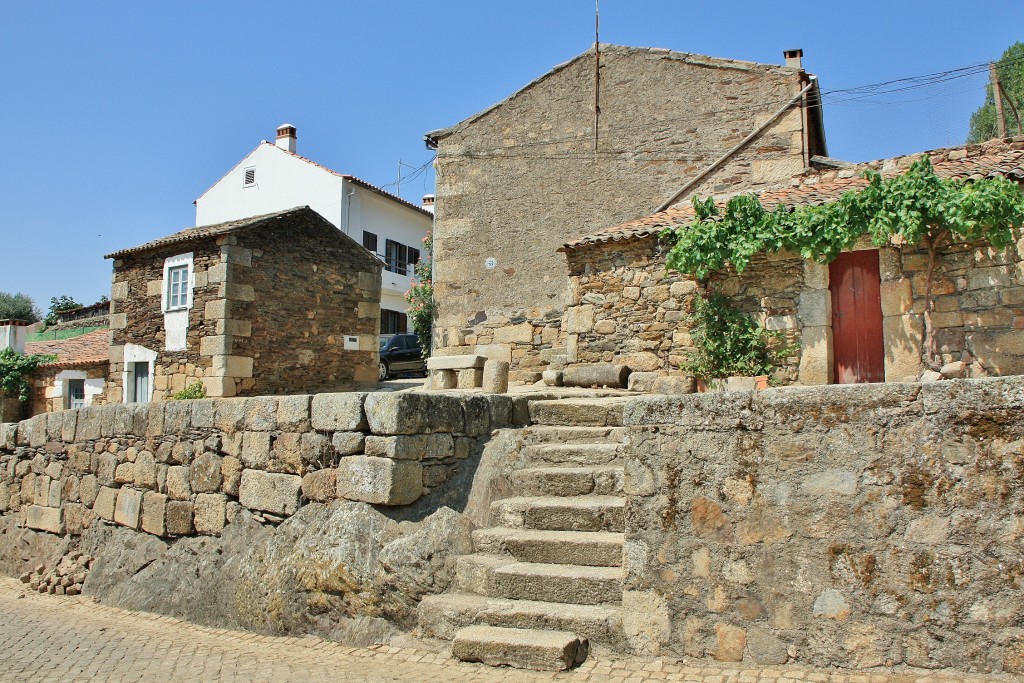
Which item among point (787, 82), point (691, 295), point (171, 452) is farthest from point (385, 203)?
point (171, 452)

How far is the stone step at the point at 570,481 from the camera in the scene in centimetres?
473

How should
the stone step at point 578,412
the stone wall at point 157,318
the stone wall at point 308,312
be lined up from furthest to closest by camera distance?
1. the stone wall at point 308,312
2. the stone wall at point 157,318
3. the stone step at point 578,412

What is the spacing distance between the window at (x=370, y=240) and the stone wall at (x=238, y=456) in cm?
1618

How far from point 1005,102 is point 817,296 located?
20.0 feet

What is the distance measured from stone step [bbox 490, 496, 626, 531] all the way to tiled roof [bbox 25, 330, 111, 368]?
14.7 m

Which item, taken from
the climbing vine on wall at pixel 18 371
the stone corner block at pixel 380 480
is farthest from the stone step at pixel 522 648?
the climbing vine on wall at pixel 18 371

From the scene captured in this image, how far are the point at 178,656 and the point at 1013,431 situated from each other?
173 inches

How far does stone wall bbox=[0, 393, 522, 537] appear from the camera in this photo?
15.9 ft

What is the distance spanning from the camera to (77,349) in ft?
64.8

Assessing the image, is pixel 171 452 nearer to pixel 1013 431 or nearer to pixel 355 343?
pixel 1013 431

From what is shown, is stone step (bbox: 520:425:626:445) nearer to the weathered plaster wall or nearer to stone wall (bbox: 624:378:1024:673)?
stone wall (bbox: 624:378:1024:673)

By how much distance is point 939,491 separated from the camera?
3.14 meters

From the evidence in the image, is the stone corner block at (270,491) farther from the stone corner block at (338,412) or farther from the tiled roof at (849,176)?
the tiled roof at (849,176)

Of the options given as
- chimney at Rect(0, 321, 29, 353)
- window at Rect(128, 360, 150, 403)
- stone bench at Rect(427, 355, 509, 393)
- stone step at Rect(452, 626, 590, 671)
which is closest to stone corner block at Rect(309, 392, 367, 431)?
stone step at Rect(452, 626, 590, 671)
